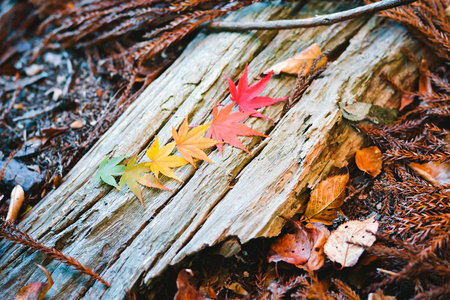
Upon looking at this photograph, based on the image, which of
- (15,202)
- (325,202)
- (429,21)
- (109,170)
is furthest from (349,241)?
(15,202)

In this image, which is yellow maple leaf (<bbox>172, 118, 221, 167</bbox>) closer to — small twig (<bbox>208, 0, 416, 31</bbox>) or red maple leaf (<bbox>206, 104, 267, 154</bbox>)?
red maple leaf (<bbox>206, 104, 267, 154</bbox>)

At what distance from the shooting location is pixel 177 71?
2162 mm

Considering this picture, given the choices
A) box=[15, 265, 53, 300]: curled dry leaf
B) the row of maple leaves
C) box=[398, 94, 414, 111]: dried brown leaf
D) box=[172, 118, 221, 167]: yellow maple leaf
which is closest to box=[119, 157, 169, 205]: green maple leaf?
the row of maple leaves

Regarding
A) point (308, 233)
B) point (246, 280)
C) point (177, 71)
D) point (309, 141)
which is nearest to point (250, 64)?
point (177, 71)

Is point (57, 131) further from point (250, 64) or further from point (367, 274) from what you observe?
point (367, 274)

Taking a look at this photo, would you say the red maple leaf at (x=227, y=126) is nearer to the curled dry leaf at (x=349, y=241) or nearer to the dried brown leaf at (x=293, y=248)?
the dried brown leaf at (x=293, y=248)

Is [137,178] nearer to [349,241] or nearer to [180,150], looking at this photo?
[180,150]

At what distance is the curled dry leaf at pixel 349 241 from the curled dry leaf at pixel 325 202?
0.39ft

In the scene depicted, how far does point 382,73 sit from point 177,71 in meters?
1.49

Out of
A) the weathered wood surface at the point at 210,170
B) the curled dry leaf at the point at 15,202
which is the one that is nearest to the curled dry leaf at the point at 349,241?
the weathered wood surface at the point at 210,170

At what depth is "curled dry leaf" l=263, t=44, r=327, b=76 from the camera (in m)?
1.96

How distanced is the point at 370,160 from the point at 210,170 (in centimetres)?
102

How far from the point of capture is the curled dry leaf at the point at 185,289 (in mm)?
1354

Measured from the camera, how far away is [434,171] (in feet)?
5.49
